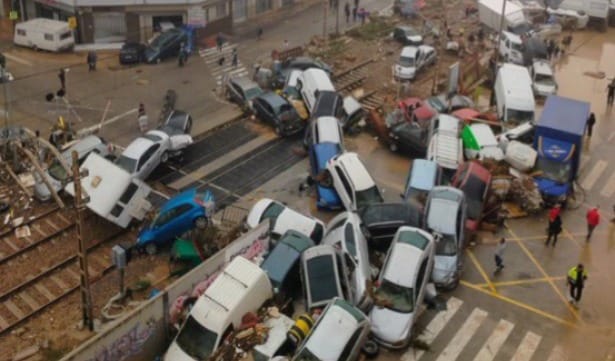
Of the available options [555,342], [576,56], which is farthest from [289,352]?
[576,56]

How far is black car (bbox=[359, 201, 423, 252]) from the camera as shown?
23.7m

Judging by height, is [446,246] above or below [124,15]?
below

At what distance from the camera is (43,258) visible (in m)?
24.2

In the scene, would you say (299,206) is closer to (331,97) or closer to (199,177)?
(199,177)

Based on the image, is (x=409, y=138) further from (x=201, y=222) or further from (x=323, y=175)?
(x=201, y=222)

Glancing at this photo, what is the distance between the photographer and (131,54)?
134 feet

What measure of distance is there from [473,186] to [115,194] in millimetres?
12258

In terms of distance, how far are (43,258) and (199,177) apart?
7.12 m

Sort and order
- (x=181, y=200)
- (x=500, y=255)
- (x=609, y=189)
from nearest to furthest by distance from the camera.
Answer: (x=500, y=255) → (x=181, y=200) → (x=609, y=189)

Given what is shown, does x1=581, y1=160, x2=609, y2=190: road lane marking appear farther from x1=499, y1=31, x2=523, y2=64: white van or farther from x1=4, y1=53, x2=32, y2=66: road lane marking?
x1=4, y1=53, x2=32, y2=66: road lane marking

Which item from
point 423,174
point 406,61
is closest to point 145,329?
point 423,174

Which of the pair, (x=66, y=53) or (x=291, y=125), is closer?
(x=291, y=125)

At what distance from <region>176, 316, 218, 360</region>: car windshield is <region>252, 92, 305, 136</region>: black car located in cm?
1494

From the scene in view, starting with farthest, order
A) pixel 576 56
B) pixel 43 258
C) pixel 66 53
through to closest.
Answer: pixel 576 56 < pixel 66 53 < pixel 43 258
